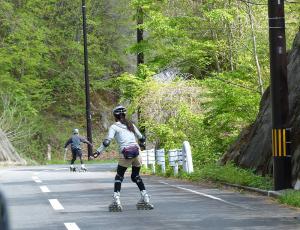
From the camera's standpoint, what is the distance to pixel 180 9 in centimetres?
2892

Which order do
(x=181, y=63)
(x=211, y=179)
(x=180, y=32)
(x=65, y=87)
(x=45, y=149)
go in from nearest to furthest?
(x=211, y=179)
(x=180, y=32)
(x=181, y=63)
(x=45, y=149)
(x=65, y=87)

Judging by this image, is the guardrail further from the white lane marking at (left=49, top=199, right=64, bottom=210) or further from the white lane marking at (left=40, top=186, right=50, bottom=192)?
the white lane marking at (left=49, top=199, right=64, bottom=210)

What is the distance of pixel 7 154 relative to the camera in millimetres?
38344

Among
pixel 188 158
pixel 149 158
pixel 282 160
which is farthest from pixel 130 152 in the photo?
pixel 149 158

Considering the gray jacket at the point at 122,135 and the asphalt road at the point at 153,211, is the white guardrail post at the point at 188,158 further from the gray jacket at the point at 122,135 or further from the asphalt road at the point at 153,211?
the gray jacket at the point at 122,135

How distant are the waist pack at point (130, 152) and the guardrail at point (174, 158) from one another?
384 inches

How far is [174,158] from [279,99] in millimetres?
9031

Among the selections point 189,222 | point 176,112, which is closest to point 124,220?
point 189,222

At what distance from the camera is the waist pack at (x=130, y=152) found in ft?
36.4

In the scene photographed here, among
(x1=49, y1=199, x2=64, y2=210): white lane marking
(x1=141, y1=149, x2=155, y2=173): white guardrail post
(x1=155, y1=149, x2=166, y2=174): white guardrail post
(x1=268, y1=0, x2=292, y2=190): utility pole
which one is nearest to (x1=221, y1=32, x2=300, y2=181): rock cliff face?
(x1=268, y1=0, x2=292, y2=190): utility pole

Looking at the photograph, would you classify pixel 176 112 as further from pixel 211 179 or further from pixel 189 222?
pixel 189 222

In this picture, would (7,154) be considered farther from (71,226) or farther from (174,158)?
(71,226)

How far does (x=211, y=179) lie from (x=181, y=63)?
36.1 ft

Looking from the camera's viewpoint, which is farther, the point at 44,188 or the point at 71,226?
the point at 44,188
